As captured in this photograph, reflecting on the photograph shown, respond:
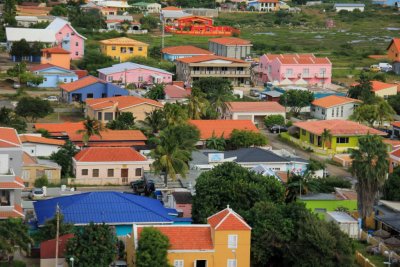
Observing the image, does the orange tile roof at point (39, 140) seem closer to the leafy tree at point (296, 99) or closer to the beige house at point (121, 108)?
the beige house at point (121, 108)

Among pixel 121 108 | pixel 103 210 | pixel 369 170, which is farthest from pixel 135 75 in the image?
pixel 103 210

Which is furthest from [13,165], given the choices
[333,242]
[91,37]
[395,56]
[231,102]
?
[91,37]

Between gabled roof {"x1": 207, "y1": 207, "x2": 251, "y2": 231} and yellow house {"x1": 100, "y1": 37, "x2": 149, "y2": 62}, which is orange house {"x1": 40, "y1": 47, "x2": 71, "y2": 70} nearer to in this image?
yellow house {"x1": 100, "y1": 37, "x2": 149, "y2": 62}

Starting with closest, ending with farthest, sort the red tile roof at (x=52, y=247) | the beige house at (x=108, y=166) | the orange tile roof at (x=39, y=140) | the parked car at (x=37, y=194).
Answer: the red tile roof at (x=52, y=247)
the parked car at (x=37, y=194)
the beige house at (x=108, y=166)
the orange tile roof at (x=39, y=140)

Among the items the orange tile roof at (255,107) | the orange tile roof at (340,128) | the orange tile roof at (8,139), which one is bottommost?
the orange tile roof at (255,107)

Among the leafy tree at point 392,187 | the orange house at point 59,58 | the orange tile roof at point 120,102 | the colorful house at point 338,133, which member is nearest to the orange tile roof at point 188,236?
the leafy tree at point 392,187

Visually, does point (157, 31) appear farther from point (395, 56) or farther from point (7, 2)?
point (395, 56)
